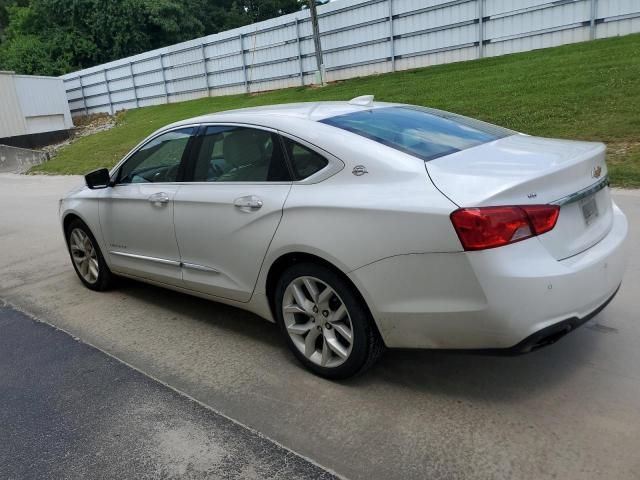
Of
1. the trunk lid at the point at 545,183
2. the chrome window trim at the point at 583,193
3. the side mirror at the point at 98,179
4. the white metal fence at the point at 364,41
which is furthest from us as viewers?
the white metal fence at the point at 364,41

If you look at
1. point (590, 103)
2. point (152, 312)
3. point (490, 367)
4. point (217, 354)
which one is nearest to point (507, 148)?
point (490, 367)

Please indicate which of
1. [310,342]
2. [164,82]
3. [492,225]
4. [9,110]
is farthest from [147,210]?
[164,82]

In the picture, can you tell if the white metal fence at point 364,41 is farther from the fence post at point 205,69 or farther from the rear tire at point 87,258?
the rear tire at point 87,258

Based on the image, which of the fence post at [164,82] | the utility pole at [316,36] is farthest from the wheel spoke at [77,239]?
the fence post at [164,82]

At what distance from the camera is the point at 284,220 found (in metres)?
3.31

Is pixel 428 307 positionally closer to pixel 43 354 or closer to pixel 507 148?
pixel 507 148

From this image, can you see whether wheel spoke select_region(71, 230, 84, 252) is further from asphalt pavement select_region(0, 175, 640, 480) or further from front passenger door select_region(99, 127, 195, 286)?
asphalt pavement select_region(0, 175, 640, 480)

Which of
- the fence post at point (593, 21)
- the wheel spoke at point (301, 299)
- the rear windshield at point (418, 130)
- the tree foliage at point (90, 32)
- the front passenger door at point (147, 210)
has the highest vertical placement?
the tree foliage at point (90, 32)

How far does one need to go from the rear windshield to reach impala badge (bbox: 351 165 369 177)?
233mm

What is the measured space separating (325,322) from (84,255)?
312cm

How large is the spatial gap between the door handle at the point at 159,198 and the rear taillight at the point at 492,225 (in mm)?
2325

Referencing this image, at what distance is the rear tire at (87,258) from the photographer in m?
5.20

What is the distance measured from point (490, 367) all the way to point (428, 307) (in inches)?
33.1

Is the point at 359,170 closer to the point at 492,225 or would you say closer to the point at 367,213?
the point at 367,213
